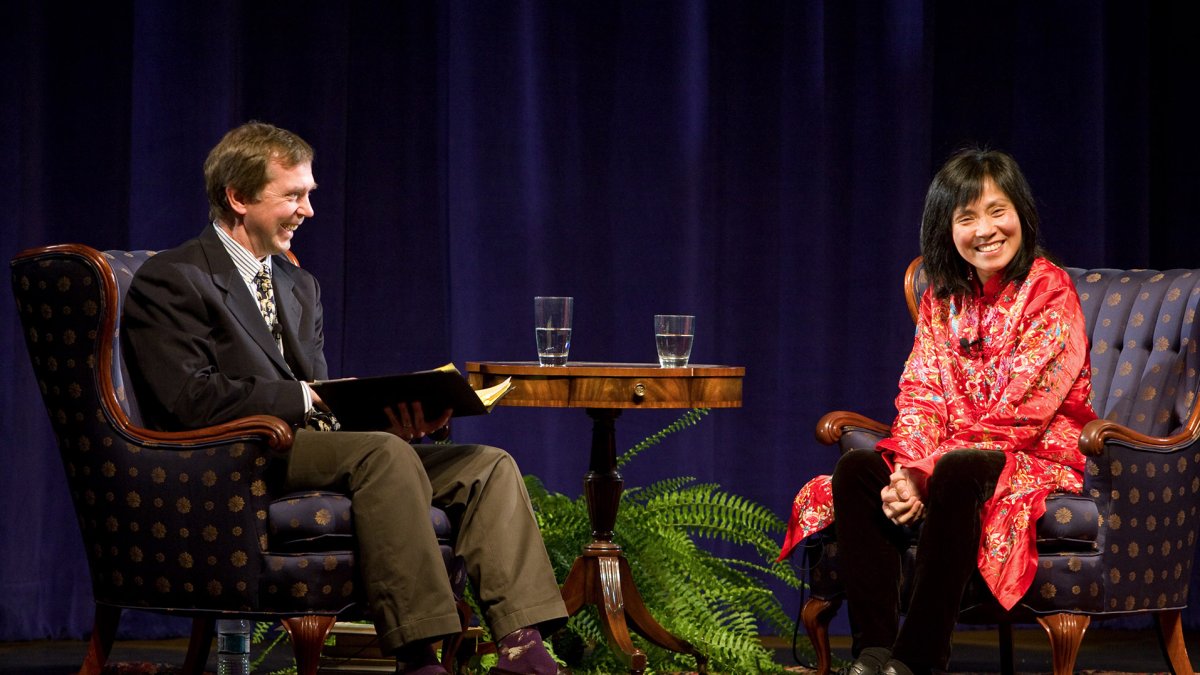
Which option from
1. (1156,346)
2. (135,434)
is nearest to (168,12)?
(135,434)

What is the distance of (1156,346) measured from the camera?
122 inches

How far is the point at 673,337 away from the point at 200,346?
1.12 meters

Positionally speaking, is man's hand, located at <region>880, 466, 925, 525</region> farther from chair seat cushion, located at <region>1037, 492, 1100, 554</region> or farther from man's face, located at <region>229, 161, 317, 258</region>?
man's face, located at <region>229, 161, 317, 258</region>

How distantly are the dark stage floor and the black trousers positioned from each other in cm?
99

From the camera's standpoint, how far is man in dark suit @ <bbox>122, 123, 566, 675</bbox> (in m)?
2.52

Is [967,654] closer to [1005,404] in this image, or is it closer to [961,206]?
[1005,404]

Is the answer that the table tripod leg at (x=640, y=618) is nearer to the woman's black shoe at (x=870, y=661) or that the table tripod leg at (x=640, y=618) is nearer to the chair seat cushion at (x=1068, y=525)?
the woman's black shoe at (x=870, y=661)

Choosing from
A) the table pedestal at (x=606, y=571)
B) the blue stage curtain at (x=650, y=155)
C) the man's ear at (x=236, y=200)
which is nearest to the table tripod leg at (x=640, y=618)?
the table pedestal at (x=606, y=571)

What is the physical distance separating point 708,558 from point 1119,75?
224 cm

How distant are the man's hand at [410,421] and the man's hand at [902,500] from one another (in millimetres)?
891

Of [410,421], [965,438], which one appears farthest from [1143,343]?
[410,421]

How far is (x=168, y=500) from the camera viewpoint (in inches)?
101

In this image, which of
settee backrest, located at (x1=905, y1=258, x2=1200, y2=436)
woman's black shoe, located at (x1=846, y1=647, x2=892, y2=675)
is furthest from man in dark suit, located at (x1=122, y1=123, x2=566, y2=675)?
settee backrest, located at (x1=905, y1=258, x2=1200, y2=436)

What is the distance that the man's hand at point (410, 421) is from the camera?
8.87ft
